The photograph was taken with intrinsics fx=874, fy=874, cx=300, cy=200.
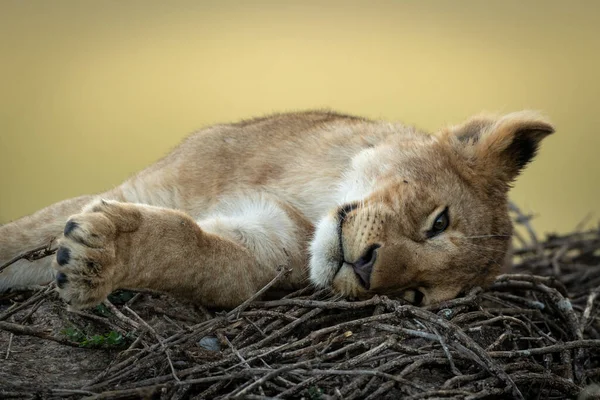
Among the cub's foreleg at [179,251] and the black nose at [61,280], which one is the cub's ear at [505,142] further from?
the black nose at [61,280]

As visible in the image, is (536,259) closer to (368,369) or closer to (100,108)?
(368,369)

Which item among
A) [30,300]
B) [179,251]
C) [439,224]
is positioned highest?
[439,224]

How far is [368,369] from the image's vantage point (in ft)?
12.9

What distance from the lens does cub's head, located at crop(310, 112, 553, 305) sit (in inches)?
173

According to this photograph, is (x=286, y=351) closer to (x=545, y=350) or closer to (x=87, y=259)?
(x=87, y=259)

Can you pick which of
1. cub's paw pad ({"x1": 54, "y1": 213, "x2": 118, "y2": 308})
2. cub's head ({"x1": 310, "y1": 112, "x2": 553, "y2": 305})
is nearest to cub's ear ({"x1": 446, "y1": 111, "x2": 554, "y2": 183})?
cub's head ({"x1": 310, "y1": 112, "x2": 553, "y2": 305})

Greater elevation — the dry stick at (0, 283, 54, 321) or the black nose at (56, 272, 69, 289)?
the black nose at (56, 272, 69, 289)

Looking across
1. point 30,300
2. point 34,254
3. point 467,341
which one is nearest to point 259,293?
point 467,341

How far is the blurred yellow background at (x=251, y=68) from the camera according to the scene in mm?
11586

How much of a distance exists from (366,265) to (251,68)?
8.23m

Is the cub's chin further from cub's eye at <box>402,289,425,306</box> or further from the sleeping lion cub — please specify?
cub's eye at <box>402,289,425,306</box>

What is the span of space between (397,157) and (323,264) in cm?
84

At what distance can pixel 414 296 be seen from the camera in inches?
181

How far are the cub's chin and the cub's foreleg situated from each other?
35 cm
